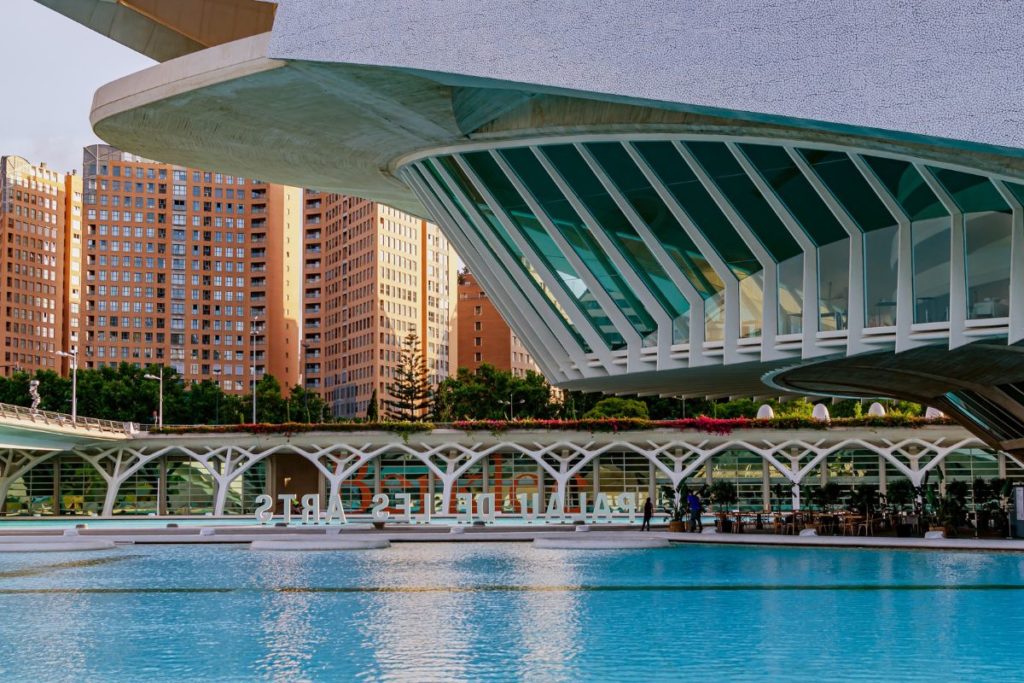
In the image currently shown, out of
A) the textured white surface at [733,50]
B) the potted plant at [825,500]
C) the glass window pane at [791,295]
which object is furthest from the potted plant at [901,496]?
the textured white surface at [733,50]

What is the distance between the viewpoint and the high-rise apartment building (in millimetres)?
162375

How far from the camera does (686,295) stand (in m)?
26.6

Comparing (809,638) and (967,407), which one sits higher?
(967,407)

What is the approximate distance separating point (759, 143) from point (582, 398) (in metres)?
78.8

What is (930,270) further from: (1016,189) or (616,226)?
(616,226)

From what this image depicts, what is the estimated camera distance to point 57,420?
6184cm

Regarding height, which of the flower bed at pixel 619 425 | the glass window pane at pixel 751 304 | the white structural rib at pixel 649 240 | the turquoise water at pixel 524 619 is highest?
the white structural rib at pixel 649 240

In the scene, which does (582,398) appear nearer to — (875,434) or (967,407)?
(875,434)

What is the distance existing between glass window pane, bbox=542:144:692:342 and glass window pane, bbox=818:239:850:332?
107 inches

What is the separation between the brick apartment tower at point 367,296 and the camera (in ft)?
470

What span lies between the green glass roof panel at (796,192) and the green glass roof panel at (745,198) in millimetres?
382

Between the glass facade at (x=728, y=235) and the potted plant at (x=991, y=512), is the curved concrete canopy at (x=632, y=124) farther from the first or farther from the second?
the potted plant at (x=991, y=512)

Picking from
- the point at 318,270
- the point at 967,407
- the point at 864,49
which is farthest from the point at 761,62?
the point at 318,270

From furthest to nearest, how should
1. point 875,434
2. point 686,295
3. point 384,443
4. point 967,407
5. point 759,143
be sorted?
point 384,443, point 875,434, point 967,407, point 686,295, point 759,143
